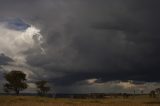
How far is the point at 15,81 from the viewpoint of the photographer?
13950 cm

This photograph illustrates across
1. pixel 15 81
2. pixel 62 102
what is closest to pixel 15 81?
pixel 15 81

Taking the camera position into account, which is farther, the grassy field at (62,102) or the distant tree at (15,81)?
the distant tree at (15,81)

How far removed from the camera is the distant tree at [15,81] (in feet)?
460

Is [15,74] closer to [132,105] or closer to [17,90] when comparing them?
[17,90]

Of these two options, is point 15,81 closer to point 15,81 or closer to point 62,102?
point 15,81

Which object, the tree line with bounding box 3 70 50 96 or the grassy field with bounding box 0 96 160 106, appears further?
the tree line with bounding box 3 70 50 96

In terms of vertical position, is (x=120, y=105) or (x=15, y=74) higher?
(x=15, y=74)

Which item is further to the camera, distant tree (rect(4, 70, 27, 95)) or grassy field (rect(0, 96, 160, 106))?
distant tree (rect(4, 70, 27, 95))

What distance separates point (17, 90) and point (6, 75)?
8.06m

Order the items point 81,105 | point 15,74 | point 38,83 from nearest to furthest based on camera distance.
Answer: point 81,105 → point 15,74 → point 38,83

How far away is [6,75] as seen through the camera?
144125mm

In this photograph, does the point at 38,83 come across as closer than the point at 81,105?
No

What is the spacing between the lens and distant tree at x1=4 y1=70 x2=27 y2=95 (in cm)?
14012

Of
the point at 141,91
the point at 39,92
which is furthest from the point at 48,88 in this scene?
the point at 141,91
